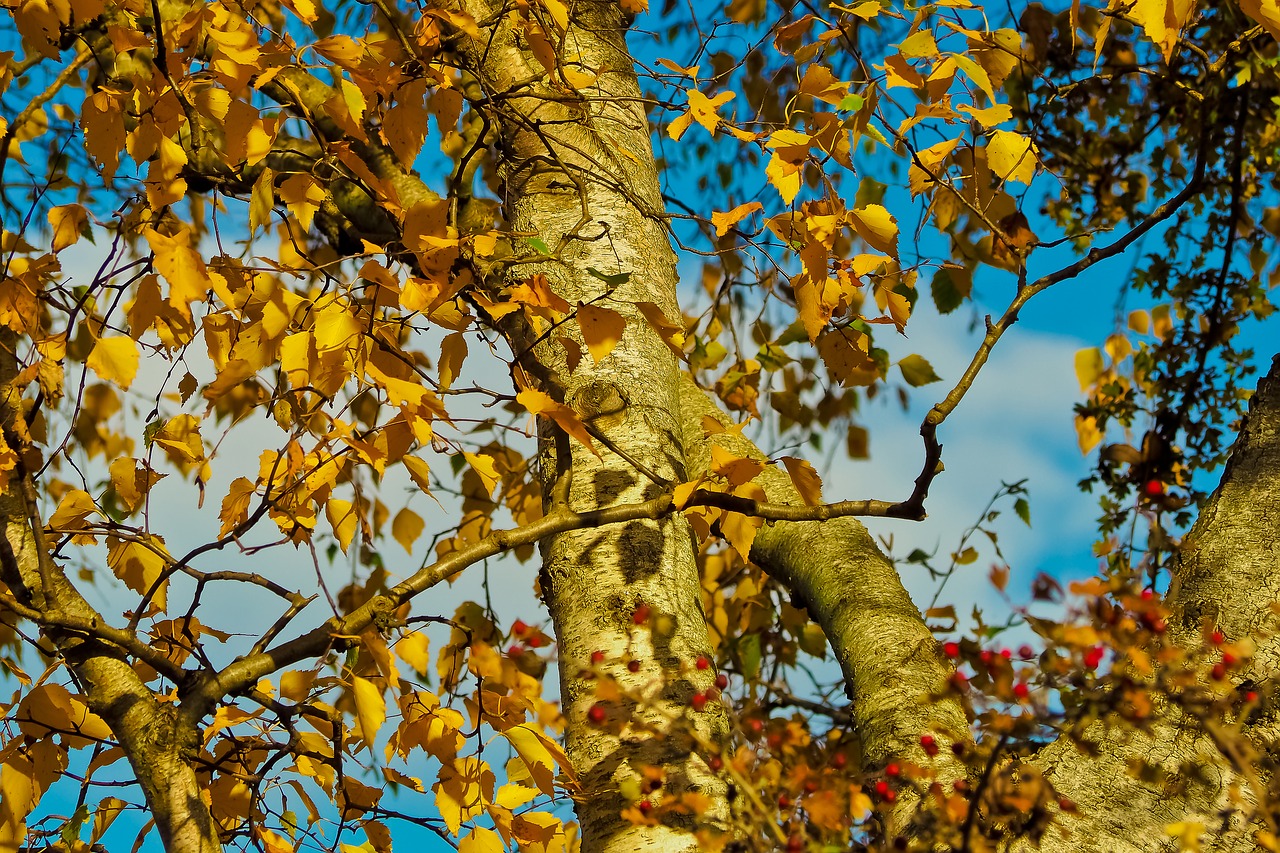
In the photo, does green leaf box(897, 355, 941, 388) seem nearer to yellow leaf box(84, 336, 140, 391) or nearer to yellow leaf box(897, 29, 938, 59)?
yellow leaf box(897, 29, 938, 59)

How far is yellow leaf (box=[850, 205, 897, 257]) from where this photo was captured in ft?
4.86

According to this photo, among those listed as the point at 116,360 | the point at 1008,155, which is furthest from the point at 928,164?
the point at 116,360

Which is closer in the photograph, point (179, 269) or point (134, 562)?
point (179, 269)

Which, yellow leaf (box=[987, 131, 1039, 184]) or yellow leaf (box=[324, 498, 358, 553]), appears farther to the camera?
yellow leaf (box=[324, 498, 358, 553])

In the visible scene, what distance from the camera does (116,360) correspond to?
1510mm

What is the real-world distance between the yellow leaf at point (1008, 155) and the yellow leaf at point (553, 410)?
0.76m

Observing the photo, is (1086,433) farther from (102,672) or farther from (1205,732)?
(102,672)

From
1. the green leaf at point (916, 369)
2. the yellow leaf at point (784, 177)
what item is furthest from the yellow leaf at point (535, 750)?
the green leaf at point (916, 369)

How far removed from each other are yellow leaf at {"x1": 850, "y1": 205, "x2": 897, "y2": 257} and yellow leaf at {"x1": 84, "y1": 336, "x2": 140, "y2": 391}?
3.67 feet

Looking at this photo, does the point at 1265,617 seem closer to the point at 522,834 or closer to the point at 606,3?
the point at 522,834

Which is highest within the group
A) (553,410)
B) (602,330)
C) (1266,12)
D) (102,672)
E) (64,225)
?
(64,225)

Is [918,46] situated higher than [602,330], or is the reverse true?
[918,46]

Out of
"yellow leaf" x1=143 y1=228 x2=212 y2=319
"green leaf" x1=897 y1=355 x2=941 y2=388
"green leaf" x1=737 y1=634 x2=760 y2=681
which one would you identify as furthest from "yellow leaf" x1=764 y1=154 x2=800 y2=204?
"green leaf" x1=737 y1=634 x2=760 y2=681

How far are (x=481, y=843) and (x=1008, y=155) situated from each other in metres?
1.28
